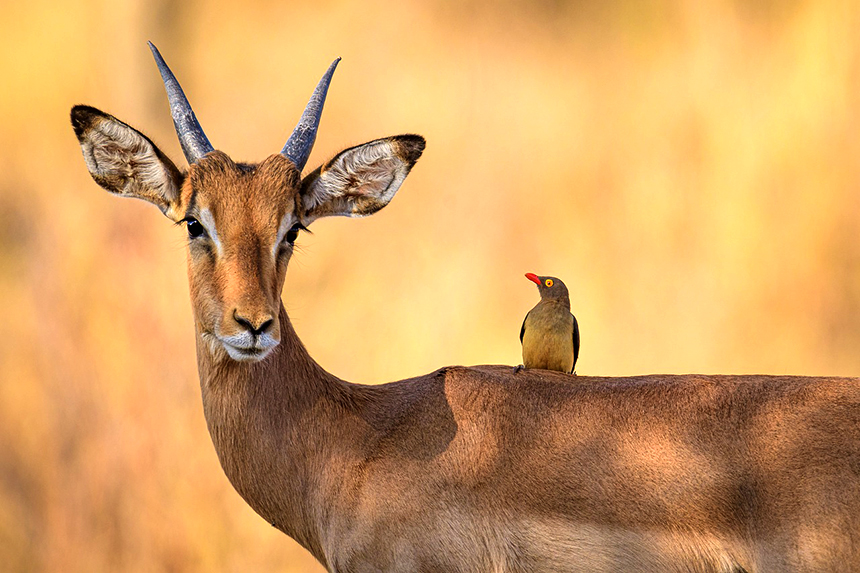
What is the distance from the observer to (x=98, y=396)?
1288cm

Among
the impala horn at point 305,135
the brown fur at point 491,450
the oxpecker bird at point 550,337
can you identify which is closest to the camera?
the brown fur at point 491,450

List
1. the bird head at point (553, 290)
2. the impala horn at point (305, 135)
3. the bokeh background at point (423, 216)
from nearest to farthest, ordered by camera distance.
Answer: the impala horn at point (305, 135)
the bird head at point (553, 290)
the bokeh background at point (423, 216)

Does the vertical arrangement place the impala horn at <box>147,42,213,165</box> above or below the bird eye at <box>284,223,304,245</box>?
above

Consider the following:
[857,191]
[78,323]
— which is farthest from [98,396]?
[857,191]

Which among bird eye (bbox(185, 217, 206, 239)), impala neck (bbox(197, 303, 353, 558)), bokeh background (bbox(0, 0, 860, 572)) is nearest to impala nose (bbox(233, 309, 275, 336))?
bird eye (bbox(185, 217, 206, 239))

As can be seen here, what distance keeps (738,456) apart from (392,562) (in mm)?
2094

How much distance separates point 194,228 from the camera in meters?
6.29

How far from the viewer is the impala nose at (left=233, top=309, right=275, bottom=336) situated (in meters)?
5.72

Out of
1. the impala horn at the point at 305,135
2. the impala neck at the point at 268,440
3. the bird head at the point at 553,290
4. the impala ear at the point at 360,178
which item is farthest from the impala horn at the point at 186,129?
the bird head at the point at 553,290

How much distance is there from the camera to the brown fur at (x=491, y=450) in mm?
5648

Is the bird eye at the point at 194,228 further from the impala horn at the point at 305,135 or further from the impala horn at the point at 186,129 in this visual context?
the impala horn at the point at 305,135

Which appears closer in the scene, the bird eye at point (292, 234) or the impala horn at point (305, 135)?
the bird eye at point (292, 234)

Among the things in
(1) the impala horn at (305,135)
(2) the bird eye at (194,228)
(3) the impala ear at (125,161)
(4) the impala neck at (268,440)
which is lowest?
(4) the impala neck at (268,440)

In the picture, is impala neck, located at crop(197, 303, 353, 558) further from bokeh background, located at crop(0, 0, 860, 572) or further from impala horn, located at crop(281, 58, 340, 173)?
bokeh background, located at crop(0, 0, 860, 572)
